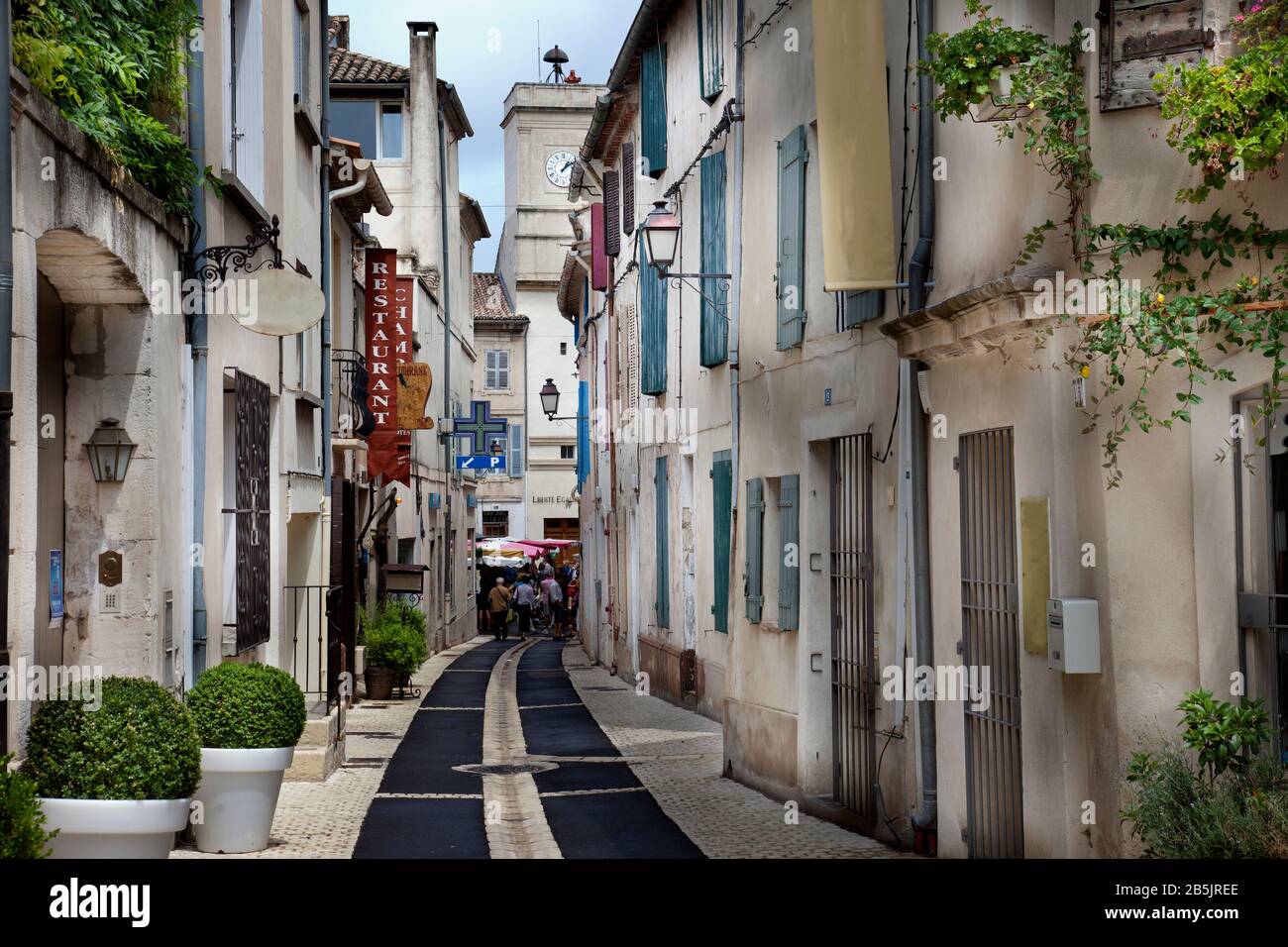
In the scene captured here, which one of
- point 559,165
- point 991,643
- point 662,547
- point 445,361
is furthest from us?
point 559,165

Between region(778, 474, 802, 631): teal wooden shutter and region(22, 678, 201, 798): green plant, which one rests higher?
region(778, 474, 802, 631): teal wooden shutter

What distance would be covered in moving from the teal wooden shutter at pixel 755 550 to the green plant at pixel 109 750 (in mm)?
5958

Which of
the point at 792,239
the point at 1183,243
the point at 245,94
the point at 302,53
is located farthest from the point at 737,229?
the point at 1183,243

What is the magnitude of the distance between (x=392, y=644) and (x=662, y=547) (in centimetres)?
352

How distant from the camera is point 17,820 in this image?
553 centimetres

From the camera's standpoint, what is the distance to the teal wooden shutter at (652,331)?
65.5ft

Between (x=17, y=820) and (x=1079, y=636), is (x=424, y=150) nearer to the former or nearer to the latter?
(x=1079, y=636)

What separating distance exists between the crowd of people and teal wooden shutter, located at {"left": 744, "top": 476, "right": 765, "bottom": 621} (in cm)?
2353

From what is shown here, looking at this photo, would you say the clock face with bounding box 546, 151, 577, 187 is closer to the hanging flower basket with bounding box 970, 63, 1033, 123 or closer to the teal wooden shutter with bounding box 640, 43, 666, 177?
the teal wooden shutter with bounding box 640, 43, 666, 177

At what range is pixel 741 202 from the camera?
13.8 meters

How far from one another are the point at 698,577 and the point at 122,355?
9.35m

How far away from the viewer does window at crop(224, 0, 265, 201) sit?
12.0m

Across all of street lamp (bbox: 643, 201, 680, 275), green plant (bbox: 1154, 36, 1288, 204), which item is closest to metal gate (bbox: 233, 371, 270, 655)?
street lamp (bbox: 643, 201, 680, 275)
